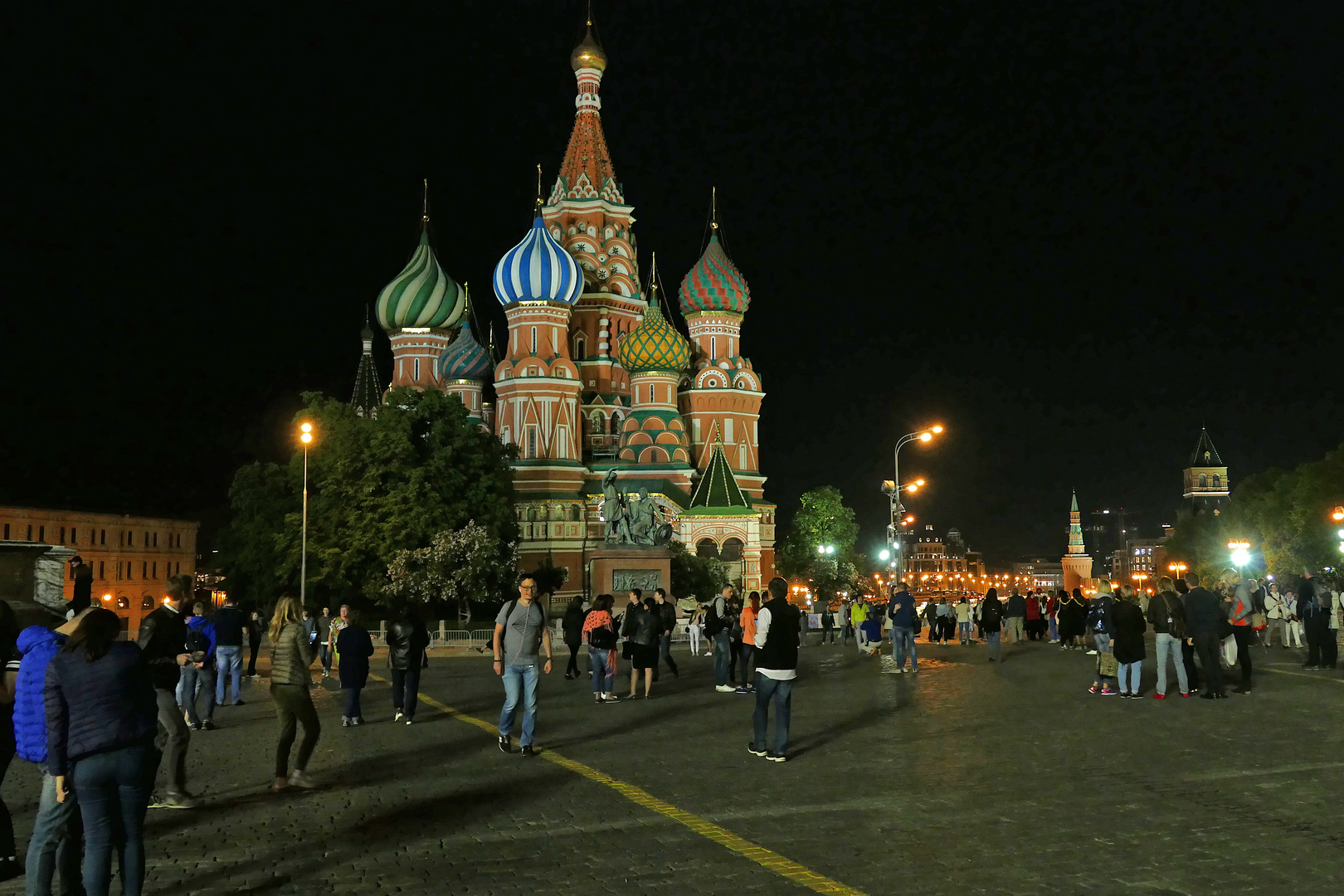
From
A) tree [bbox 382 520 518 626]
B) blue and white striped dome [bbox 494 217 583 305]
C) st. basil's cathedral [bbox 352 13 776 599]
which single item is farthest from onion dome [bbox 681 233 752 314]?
tree [bbox 382 520 518 626]

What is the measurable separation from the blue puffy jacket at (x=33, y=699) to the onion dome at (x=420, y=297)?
7103 centimetres

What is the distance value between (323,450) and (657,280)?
1531 inches

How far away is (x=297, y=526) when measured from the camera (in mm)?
47156

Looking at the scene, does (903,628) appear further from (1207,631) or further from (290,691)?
(290,691)

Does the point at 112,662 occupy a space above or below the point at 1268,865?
above

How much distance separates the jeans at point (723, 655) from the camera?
67.1ft

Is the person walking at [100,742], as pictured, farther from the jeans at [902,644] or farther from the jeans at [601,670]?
the jeans at [902,644]

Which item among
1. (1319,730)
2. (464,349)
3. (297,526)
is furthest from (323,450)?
(1319,730)

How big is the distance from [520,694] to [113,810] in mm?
6916

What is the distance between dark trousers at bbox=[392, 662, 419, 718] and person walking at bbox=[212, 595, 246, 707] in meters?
3.04

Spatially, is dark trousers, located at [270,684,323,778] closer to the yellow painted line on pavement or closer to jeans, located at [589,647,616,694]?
the yellow painted line on pavement

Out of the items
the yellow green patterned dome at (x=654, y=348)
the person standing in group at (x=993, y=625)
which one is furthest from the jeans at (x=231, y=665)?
the yellow green patterned dome at (x=654, y=348)

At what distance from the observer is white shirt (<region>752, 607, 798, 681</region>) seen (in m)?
12.1

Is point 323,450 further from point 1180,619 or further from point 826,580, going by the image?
point 826,580
